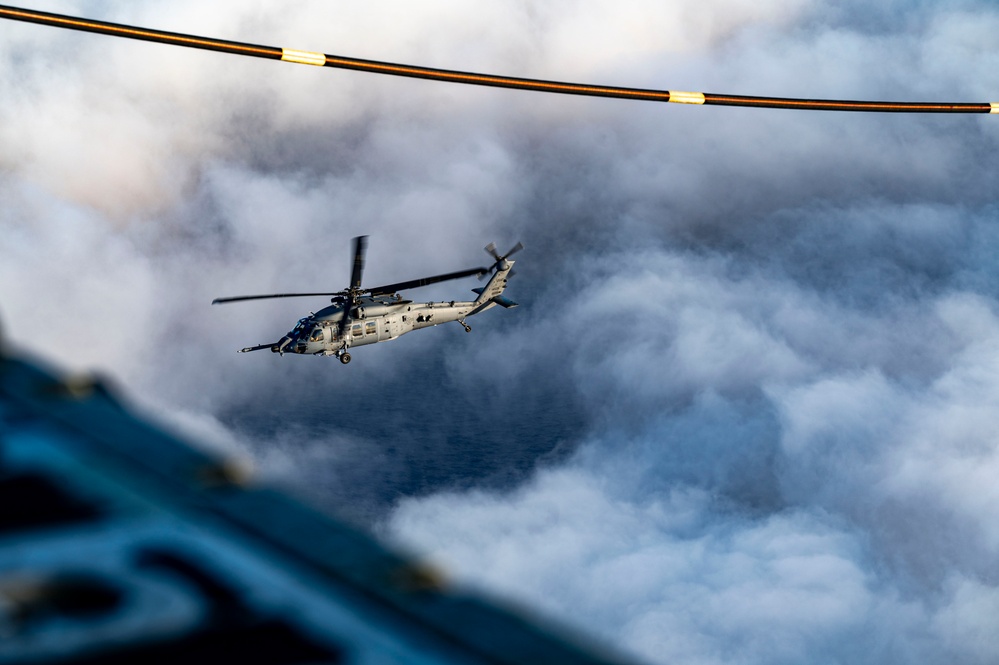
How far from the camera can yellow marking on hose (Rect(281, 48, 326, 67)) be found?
78.3ft

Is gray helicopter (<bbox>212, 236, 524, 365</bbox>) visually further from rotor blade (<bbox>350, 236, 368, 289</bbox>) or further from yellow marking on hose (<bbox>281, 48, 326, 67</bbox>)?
yellow marking on hose (<bbox>281, 48, 326, 67</bbox>)

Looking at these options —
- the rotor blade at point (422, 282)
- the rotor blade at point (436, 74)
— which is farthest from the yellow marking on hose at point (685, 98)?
the rotor blade at point (422, 282)

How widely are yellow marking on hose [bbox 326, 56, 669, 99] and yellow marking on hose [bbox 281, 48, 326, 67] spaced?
20cm

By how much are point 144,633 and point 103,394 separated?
199 centimetres

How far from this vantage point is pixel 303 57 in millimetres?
24062

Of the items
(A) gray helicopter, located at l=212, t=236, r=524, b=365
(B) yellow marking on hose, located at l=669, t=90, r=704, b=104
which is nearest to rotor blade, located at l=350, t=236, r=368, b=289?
(A) gray helicopter, located at l=212, t=236, r=524, b=365

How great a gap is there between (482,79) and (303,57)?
13.8 ft

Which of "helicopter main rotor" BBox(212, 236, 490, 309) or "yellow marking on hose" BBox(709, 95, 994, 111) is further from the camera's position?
"helicopter main rotor" BBox(212, 236, 490, 309)

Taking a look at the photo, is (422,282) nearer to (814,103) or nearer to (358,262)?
(358,262)

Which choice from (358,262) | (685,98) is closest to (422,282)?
(358,262)

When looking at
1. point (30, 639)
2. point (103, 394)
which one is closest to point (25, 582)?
point (30, 639)

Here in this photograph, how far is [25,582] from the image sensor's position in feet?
21.0

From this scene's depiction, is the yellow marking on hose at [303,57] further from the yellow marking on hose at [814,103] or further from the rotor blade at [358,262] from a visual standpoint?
the rotor blade at [358,262]

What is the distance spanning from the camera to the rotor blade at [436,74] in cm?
2259
